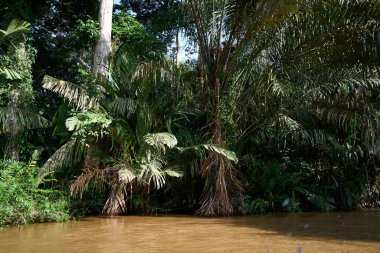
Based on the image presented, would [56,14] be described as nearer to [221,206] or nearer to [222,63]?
[222,63]

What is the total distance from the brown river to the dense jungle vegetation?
0.95 metres

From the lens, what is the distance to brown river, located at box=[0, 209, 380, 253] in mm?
5633

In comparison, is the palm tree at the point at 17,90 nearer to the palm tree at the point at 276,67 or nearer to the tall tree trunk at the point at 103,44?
the tall tree trunk at the point at 103,44

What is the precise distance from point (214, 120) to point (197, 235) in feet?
12.4

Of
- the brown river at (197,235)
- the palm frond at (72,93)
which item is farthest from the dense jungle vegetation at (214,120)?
the brown river at (197,235)

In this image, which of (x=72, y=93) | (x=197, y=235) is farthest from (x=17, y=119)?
(x=197, y=235)

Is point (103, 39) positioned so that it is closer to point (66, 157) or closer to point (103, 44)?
point (103, 44)

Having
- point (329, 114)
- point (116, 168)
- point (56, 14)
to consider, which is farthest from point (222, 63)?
point (56, 14)

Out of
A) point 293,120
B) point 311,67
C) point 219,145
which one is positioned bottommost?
point 219,145

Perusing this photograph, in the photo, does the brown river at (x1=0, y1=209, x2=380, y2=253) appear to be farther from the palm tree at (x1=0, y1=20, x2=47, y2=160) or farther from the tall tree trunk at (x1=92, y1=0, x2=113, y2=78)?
the tall tree trunk at (x1=92, y1=0, x2=113, y2=78)

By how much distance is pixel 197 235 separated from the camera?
6.76m

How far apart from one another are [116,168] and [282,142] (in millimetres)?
4696

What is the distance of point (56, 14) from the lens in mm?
15523

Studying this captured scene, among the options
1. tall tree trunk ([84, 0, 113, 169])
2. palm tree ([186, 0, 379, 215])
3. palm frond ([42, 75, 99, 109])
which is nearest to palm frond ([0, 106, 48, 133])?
palm frond ([42, 75, 99, 109])
